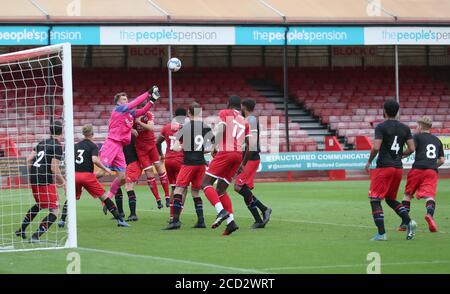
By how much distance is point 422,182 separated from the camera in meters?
16.0

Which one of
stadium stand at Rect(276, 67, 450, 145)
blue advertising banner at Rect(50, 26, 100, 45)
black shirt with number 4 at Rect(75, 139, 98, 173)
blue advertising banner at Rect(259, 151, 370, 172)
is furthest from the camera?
stadium stand at Rect(276, 67, 450, 145)

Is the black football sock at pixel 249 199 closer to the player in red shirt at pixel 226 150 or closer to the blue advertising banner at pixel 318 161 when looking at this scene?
the player in red shirt at pixel 226 150

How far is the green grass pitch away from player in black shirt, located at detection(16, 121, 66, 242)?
2.31ft

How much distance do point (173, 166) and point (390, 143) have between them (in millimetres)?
5003

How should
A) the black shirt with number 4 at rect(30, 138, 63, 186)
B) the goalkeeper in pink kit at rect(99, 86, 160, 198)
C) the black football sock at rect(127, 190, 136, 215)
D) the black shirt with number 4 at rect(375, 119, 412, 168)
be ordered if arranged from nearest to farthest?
the black shirt with number 4 at rect(375, 119, 412, 168) → the black shirt with number 4 at rect(30, 138, 63, 186) → the goalkeeper in pink kit at rect(99, 86, 160, 198) → the black football sock at rect(127, 190, 136, 215)

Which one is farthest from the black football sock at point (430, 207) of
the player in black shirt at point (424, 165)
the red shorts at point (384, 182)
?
the red shorts at point (384, 182)

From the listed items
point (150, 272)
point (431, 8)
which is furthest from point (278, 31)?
point (150, 272)

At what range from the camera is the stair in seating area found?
122ft

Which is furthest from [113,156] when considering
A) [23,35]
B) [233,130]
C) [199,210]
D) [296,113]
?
[296,113]

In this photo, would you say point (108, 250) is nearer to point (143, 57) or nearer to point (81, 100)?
point (81, 100)

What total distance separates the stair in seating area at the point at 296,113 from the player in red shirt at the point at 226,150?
20.6 meters

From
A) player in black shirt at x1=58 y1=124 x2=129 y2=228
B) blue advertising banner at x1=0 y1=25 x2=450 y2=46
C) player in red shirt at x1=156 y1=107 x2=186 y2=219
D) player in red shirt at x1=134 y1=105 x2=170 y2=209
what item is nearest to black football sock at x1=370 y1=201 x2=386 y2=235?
player in black shirt at x1=58 y1=124 x2=129 y2=228

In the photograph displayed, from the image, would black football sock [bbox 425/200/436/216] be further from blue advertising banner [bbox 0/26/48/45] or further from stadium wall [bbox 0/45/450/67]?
stadium wall [bbox 0/45/450/67]

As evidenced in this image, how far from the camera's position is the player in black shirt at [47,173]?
14500mm
